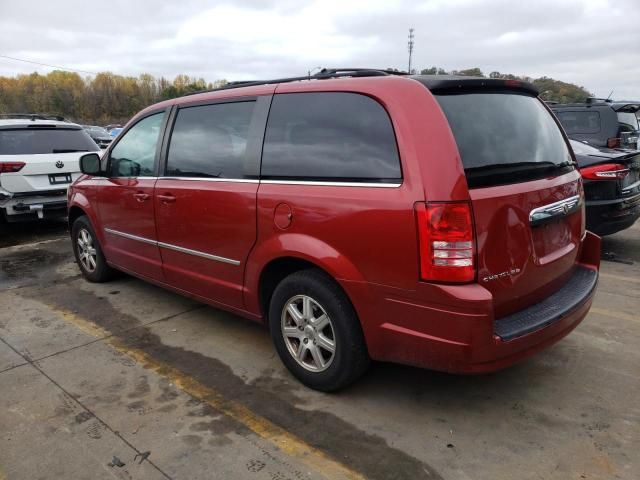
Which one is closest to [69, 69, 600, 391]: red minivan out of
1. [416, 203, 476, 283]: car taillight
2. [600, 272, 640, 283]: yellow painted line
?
[416, 203, 476, 283]: car taillight

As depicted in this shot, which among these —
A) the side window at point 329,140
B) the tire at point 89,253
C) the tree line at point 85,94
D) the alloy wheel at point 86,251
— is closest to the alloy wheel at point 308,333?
the side window at point 329,140

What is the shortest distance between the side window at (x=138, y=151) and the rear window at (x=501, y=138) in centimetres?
254

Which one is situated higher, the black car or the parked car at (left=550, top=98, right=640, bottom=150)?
the parked car at (left=550, top=98, right=640, bottom=150)

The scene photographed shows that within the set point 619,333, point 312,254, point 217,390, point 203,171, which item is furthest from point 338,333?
point 619,333

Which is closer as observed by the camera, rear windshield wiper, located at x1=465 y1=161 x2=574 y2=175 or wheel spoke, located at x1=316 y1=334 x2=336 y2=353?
rear windshield wiper, located at x1=465 y1=161 x2=574 y2=175

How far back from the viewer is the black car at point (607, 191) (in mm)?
5660

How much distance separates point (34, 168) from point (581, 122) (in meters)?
8.81

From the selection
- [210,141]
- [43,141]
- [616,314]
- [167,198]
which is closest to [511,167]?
[210,141]

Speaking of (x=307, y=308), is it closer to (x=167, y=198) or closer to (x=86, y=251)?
(x=167, y=198)

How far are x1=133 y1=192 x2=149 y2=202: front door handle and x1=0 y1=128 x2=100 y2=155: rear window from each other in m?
4.21

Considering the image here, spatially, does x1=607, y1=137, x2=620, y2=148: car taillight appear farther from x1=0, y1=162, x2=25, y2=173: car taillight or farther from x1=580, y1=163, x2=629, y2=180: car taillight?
x1=0, y1=162, x2=25, y2=173: car taillight

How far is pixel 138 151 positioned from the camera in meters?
4.41

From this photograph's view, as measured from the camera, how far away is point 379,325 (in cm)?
269

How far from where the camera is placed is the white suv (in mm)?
7191
